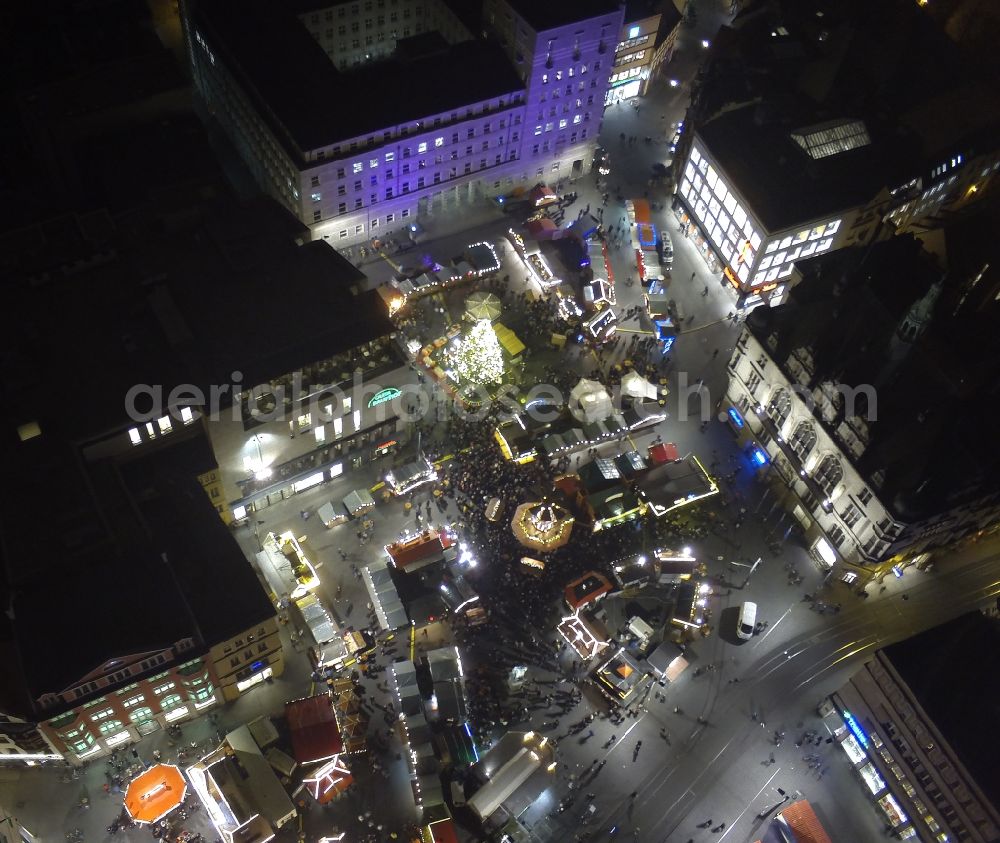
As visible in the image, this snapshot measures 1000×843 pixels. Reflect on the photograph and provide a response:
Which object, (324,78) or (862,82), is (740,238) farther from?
(324,78)

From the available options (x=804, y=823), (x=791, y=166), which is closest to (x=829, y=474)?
(x=804, y=823)

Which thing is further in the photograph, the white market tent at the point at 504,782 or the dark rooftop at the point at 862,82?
the dark rooftop at the point at 862,82

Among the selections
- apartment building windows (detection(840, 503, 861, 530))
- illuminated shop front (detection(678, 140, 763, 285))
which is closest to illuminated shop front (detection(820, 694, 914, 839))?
apartment building windows (detection(840, 503, 861, 530))

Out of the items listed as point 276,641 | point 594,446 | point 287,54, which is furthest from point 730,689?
point 287,54

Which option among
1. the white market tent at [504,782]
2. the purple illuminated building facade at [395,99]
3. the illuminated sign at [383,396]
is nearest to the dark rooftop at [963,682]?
the white market tent at [504,782]

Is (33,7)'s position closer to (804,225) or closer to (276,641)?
(276,641)

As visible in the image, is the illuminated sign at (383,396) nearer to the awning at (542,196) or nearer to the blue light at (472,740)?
the blue light at (472,740)

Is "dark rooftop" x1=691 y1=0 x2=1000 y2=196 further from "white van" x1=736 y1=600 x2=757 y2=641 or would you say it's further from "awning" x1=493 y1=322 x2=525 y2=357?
"white van" x1=736 y1=600 x2=757 y2=641
